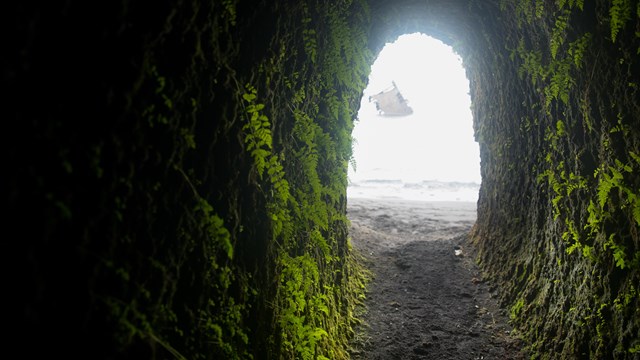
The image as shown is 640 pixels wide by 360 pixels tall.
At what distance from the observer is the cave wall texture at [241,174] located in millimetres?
1292

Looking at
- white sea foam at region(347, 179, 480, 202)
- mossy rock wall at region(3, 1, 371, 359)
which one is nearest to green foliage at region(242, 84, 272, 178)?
mossy rock wall at region(3, 1, 371, 359)

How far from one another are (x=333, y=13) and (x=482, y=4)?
2730 mm

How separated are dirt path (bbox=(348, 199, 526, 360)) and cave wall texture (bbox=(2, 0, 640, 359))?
324 millimetres

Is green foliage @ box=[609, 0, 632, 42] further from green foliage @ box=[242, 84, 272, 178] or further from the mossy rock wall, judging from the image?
green foliage @ box=[242, 84, 272, 178]

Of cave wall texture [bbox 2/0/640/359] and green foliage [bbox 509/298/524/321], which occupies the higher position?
cave wall texture [bbox 2/0/640/359]

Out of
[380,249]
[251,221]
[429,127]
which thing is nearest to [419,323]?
[380,249]

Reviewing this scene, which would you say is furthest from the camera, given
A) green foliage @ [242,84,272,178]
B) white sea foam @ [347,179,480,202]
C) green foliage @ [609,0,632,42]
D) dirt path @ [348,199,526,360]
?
white sea foam @ [347,179,480,202]

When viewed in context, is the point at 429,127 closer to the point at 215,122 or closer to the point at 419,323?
the point at 419,323

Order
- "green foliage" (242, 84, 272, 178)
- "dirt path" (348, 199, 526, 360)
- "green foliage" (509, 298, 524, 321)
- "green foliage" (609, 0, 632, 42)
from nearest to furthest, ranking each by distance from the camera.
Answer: "green foliage" (242, 84, 272, 178) → "green foliage" (609, 0, 632, 42) → "dirt path" (348, 199, 526, 360) → "green foliage" (509, 298, 524, 321)

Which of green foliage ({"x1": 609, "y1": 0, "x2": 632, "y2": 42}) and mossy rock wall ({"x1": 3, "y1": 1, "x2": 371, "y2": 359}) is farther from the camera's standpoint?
green foliage ({"x1": 609, "y1": 0, "x2": 632, "y2": 42})

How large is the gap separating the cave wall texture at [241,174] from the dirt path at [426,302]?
0.32 meters

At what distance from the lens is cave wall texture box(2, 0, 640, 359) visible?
129cm

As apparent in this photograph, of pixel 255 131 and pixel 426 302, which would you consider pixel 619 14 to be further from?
pixel 426 302

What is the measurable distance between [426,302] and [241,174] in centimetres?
417
